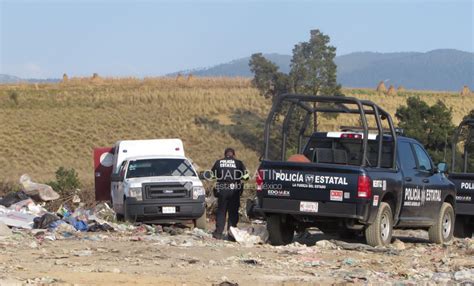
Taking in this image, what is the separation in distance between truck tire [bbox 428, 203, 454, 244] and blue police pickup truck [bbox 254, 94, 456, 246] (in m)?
0.02

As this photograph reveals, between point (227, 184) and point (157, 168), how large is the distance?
188 inches

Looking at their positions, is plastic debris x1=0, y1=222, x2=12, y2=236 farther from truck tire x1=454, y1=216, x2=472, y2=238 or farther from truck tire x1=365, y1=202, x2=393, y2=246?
truck tire x1=454, y1=216, x2=472, y2=238

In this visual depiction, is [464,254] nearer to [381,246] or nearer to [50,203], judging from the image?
[381,246]

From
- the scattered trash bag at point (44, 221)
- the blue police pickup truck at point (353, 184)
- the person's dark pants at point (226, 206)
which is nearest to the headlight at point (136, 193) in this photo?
the scattered trash bag at point (44, 221)

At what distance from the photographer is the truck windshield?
22.8 metres

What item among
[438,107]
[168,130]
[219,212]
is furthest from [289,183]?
[168,130]

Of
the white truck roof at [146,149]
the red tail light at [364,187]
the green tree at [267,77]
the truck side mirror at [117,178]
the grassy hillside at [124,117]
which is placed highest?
the green tree at [267,77]

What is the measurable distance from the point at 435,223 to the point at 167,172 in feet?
22.3

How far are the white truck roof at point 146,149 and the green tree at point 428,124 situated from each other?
24.5 meters

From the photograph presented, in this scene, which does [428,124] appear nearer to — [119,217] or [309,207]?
[119,217]

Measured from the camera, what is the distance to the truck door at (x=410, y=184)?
57.3ft

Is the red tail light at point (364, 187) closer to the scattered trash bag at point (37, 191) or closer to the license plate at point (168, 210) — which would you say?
the license plate at point (168, 210)

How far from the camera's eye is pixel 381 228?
54.5 feet

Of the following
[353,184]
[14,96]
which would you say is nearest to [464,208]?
[353,184]
